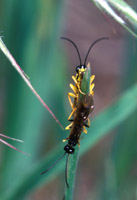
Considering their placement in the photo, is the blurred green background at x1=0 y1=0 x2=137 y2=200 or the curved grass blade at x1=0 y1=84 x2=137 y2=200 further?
the blurred green background at x1=0 y1=0 x2=137 y2=200

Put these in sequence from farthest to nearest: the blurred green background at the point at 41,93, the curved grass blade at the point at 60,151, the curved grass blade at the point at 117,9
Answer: the blurred green background at the point at 41,93
the curved grass blade at the point at 60,151
the curved grass blade at the point at 117,9

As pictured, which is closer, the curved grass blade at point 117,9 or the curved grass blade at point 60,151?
the curved grass blade at point 117,9

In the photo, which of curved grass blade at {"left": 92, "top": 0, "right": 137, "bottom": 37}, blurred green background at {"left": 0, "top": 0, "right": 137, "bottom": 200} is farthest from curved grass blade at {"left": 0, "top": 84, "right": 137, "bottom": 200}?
curved grass blade at {"left": 92, "top": 0, "right": 137, "bottom": 37}

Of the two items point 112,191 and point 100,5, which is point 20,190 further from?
point 100,5

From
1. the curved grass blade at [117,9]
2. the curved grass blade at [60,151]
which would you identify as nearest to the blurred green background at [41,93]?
the curved grass blade at [60,151]

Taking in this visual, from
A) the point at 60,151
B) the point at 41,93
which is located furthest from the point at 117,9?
the point at 41,93

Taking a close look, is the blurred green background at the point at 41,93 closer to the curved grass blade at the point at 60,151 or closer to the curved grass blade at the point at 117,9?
the curved grass blade at the point at 60,151

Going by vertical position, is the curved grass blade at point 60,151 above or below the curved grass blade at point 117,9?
below

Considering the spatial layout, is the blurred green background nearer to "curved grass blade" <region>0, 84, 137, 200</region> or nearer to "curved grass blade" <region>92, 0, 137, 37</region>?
"curved grass blade" <region>0, 84, 137, 200</region>
